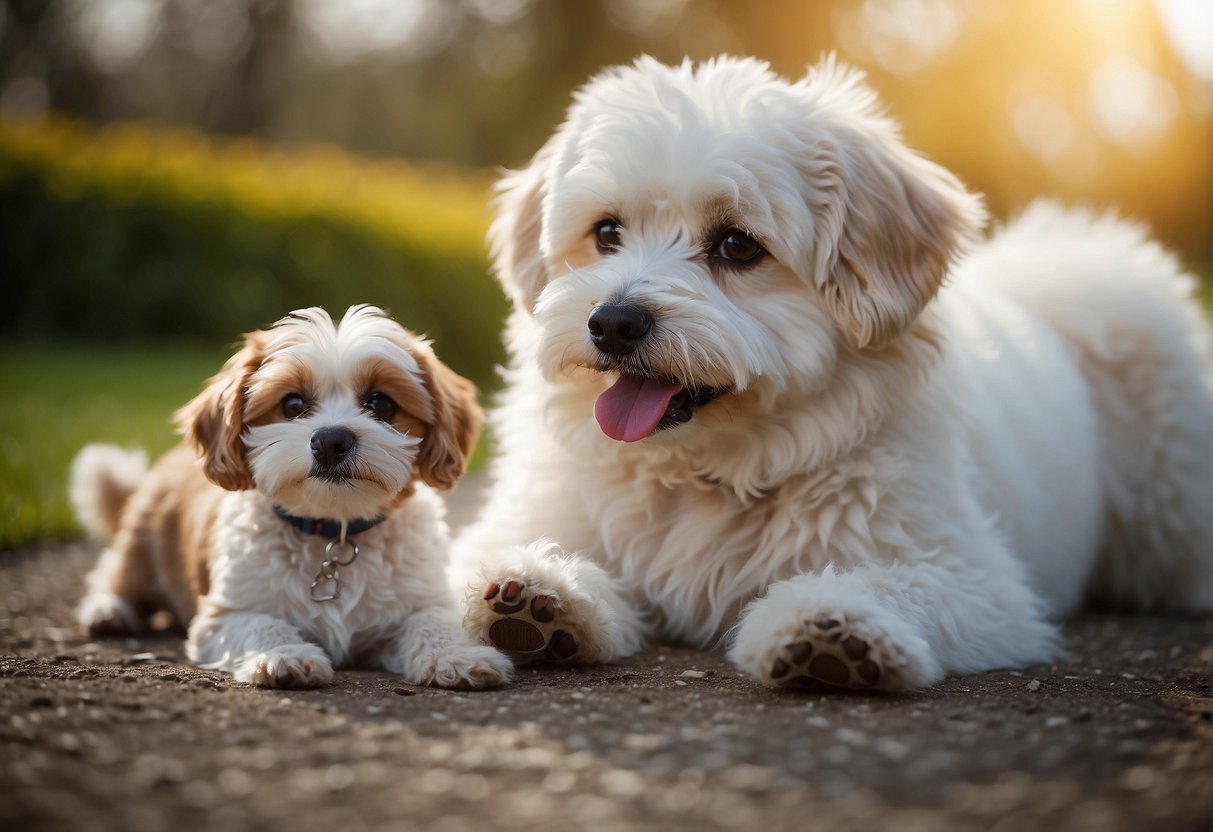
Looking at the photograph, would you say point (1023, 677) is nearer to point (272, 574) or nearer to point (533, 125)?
point (272, 574)

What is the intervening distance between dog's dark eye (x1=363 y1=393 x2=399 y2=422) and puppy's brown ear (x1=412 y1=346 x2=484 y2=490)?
0.51 ft

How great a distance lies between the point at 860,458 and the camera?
3885 mm

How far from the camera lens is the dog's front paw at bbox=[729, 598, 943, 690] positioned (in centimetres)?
313

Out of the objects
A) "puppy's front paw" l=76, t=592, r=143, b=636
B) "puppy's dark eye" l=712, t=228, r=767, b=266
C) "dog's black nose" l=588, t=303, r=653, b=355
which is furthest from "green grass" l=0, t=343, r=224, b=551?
"puppy's dark eye" l=712, t=228, r=767, b=266

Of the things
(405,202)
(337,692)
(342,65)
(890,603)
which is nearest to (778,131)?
(890,603)

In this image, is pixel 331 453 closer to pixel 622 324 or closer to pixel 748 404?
pixel 622 324

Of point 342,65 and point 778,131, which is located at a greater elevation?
point 342,65

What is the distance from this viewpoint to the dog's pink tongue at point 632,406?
3666 millimetres

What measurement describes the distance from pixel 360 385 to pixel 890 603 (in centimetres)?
189

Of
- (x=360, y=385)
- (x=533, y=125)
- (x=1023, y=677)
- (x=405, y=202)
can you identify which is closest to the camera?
(x=1023, y=677)

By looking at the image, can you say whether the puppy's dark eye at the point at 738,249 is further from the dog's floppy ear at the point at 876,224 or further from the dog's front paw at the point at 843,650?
the dog's front paw at the point at 843,650

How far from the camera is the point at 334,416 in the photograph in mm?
3811

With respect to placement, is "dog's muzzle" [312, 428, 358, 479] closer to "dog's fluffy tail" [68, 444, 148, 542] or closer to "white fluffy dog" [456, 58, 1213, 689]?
"white fluffy dog" [456, 58, 1213, 689]

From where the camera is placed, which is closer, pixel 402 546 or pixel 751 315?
pixel 751 315
